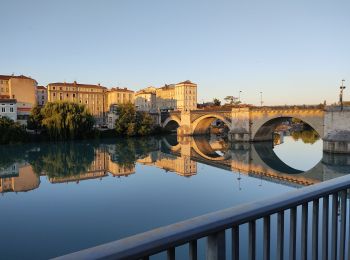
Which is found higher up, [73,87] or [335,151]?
[73,87]

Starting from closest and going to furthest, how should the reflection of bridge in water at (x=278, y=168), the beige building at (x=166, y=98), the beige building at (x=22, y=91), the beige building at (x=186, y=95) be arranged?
1. the reflection of bridge in water at (x=278, y=168)
2. the beige building at (x=22, y=91)
3. the beige building at (x=186, y=95)
4. the beige building at (x=166, y=98)

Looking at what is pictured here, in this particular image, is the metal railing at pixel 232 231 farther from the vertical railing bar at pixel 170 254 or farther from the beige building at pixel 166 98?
the beige building at pixel 166 98

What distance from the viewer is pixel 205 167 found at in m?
22.9

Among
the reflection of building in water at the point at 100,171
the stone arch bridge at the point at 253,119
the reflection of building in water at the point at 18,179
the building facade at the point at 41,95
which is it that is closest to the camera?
the reflection of building in water at the point at 18,179

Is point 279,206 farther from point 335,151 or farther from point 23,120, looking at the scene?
point 23,120

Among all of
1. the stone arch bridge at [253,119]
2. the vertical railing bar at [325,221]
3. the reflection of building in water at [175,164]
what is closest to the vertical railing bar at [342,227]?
the vertical railing bar at [325,221]

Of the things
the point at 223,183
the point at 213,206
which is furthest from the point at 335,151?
the point at 213,206

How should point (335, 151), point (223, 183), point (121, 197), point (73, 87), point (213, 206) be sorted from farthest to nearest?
point (73, 87), point (335, 151), point (223, 183), point (121, 197), point (213, 206)

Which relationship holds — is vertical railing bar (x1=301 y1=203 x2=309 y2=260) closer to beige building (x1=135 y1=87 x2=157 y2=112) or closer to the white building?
the white building

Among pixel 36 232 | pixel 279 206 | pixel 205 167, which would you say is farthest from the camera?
pixel 205 167

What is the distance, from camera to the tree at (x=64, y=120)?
38.7m

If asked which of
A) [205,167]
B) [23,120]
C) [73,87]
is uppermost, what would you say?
[73,87]

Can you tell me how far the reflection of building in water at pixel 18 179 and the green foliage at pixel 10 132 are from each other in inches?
572

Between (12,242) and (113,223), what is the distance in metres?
2.82
